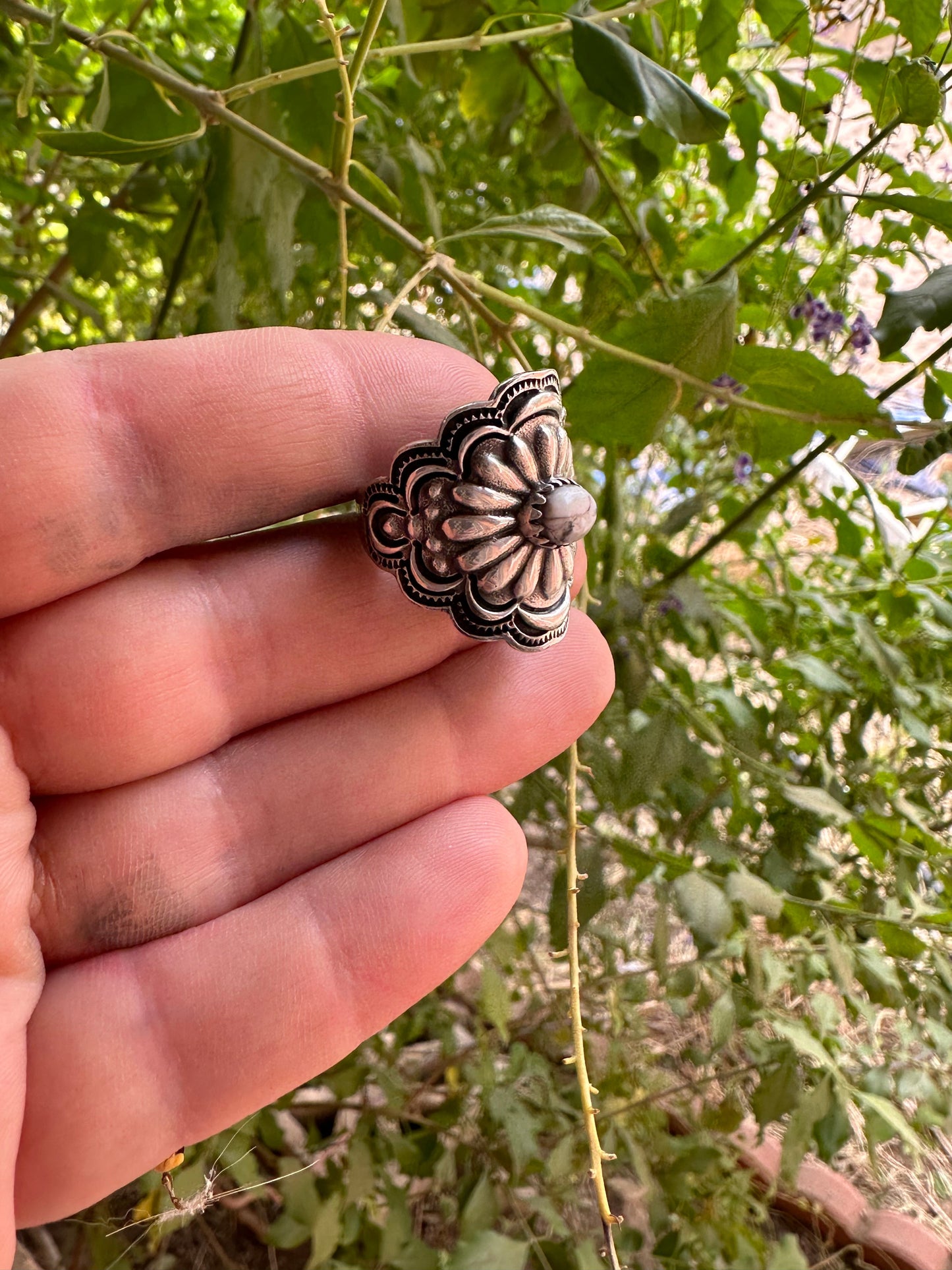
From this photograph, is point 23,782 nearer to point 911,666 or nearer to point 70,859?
point 70,859

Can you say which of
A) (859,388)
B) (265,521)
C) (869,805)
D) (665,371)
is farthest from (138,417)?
(869,805)

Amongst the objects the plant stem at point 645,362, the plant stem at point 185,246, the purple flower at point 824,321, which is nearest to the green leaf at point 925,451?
the plant stem at point 645,362

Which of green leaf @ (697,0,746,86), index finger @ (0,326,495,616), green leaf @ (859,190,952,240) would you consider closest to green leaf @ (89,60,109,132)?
index finger @ (0,326,495,616)

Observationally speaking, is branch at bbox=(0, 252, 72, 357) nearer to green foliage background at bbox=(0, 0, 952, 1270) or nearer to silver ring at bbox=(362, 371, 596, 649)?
green foliage background at bbox=(0, 0, 952, 1270)

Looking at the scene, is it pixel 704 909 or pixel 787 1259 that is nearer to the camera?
pixel 704 909

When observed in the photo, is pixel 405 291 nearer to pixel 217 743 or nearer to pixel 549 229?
pixel 549 229

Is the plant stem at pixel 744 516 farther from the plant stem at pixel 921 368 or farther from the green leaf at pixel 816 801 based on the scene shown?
the green leaf at pixel 816 801

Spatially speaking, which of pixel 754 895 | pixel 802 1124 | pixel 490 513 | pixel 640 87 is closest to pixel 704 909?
pixel 754 895
